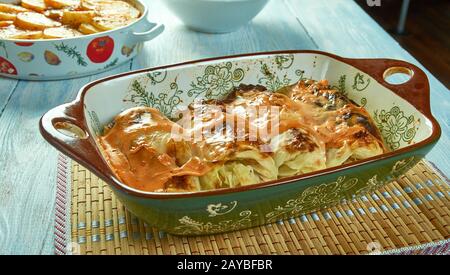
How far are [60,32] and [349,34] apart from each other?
805 millimetres

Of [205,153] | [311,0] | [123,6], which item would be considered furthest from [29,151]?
[311,0]

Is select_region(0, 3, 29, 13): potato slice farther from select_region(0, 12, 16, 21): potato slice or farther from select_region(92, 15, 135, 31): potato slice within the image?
select_region(92, 15, 135, 31): potato slice

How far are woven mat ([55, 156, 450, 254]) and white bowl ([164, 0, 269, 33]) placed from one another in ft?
2.14

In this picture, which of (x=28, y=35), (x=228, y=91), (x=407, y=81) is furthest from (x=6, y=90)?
(x=407, y=81)

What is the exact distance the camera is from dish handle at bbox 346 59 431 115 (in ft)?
2.71

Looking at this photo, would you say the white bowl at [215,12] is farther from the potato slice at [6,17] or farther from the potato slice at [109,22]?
the potato slice at [6,17]

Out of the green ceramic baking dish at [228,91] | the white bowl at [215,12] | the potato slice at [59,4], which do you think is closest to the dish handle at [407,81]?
the green ceramic baking dish at [228,91]

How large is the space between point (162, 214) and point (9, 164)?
411 millimetres

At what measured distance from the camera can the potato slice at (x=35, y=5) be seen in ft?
4.08

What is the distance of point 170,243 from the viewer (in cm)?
71

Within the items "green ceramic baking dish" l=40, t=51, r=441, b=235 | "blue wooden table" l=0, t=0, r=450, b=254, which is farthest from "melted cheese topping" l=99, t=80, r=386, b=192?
"blue wooden table" l=0, t=0, r=450, b=254

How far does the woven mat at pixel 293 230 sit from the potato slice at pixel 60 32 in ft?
1.40
